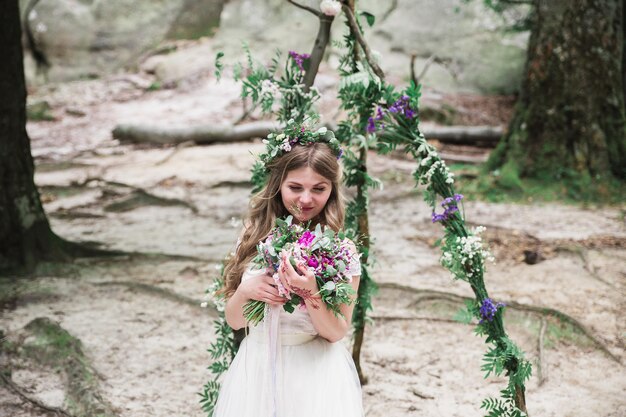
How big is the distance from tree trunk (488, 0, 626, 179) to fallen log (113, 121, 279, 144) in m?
4.16

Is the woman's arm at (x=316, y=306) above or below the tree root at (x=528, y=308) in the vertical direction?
above

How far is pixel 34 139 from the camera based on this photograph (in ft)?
30.5

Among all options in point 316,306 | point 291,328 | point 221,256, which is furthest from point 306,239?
point 221,256

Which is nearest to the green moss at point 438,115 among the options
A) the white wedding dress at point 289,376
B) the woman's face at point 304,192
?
the woman's face at point 304,192

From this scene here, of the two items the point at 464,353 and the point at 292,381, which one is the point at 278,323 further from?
the point at 464,353

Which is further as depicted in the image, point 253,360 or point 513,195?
point 513,195

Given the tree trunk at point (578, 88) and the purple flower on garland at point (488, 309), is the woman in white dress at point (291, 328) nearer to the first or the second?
the purple flower on garland at point (488, 309)

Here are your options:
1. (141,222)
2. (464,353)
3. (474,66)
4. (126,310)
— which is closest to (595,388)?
(464,353)

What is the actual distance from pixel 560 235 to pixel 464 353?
199 centimetres

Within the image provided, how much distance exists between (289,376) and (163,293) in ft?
7.60

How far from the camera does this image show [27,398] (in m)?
2.86

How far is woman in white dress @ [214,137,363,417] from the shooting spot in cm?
199

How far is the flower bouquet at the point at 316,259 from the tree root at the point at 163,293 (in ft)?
7.39

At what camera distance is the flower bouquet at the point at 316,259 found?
1800 mm
